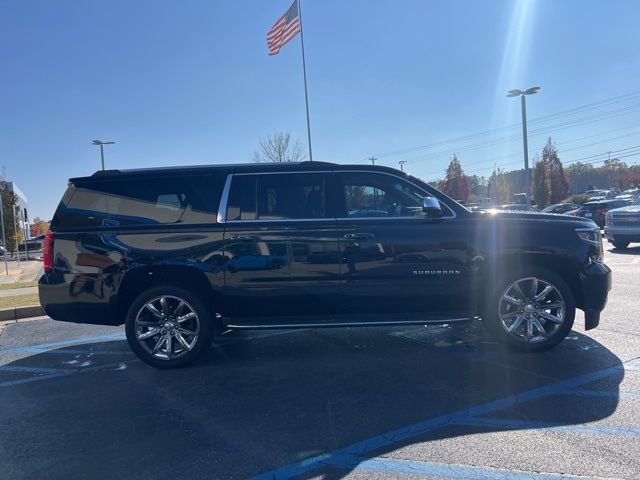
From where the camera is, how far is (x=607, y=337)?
19.5 feet

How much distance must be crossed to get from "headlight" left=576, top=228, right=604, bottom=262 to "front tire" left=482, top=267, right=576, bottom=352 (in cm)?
45

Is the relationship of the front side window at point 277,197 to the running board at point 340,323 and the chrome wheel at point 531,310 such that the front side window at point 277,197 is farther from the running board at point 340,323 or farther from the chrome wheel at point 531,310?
the chrome wheel at point 531,310

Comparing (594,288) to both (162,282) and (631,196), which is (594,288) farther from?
(631,196)

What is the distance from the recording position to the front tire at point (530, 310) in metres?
5.38

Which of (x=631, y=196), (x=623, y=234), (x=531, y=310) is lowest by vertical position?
(x=531, y=310)

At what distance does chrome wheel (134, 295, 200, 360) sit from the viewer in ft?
17.7

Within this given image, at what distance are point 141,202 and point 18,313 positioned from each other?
17.3ft

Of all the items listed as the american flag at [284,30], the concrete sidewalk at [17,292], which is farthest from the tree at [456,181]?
the concrete sidewalk at [17,292]

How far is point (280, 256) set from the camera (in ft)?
17.4

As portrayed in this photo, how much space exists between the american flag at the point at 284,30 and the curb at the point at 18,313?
53.5 feet

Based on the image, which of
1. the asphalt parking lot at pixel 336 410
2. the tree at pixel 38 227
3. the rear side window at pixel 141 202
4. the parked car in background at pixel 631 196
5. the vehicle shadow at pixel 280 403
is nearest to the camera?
the asphalt parking lot at pixel 336 410

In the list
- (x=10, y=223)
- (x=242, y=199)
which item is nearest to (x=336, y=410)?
(x=242, y=199)

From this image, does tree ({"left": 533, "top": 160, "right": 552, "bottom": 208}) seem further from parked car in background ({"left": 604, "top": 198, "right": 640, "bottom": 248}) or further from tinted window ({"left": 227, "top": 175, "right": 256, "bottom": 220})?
tinted window ({"left": 227, "top": 175, "right": 256, "bottom": 220})

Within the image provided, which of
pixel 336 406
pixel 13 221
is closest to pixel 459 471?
pixel 336 406
